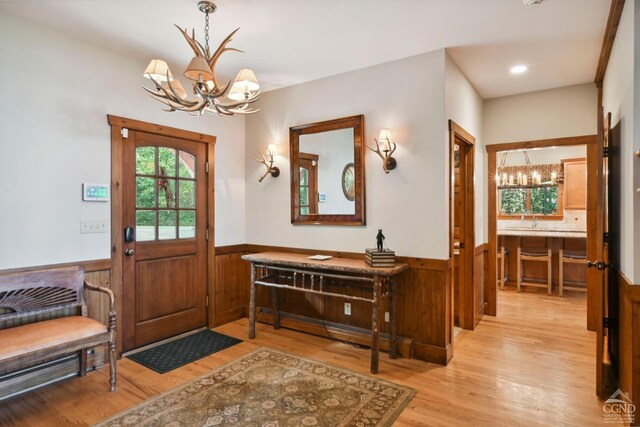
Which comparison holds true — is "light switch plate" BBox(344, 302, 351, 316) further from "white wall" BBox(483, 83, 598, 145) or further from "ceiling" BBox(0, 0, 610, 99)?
"white wall" BBox(483, 83, 598, 145)

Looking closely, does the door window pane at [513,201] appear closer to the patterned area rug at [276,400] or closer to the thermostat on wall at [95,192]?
the patterned area rug at [276,400]

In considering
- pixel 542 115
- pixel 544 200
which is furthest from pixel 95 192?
pixel 544 200

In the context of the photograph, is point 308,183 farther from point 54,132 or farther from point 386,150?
point 54,132

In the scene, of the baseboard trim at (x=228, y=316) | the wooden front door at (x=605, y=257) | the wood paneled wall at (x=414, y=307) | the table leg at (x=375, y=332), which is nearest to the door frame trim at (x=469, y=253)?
the wood paneled wall at (x=414, y=307)

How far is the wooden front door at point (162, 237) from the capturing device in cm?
335


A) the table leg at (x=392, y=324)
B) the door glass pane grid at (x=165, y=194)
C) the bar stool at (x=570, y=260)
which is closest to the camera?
the table leg at (x=392, y=324)

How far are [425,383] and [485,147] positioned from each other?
124 inches

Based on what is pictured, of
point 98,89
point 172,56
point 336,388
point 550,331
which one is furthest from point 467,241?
→ point 98,89

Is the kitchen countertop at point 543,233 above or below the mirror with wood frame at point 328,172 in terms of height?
below

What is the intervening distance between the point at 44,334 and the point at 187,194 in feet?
5.97

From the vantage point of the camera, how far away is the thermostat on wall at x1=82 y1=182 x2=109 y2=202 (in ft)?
9.87

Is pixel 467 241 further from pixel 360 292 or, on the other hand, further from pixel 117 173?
pixel 117 173

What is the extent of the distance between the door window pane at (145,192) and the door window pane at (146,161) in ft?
0.26

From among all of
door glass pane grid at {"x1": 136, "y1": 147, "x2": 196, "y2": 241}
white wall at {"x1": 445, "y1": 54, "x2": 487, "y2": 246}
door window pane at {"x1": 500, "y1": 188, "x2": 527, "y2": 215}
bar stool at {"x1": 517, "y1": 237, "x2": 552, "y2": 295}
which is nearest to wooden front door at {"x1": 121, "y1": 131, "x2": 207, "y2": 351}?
door glass pane grid at {"x1": 136, "y1": 147, "x2": 196, "y2": 241}
